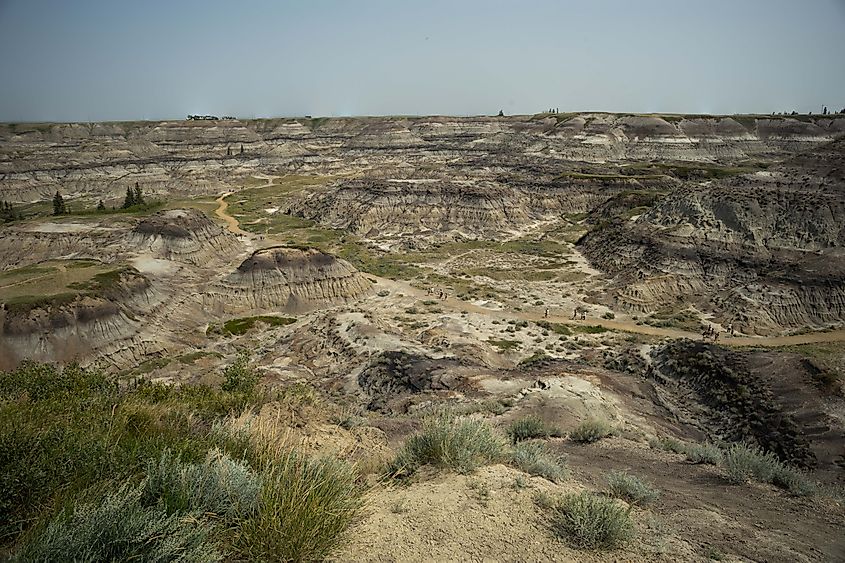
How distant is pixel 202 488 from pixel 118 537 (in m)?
1.27

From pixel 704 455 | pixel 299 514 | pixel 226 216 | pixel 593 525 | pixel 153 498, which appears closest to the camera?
pixel 299 514

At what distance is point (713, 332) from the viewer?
37438mm

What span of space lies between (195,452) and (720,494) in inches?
439

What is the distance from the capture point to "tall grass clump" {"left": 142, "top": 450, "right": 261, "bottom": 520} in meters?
5.52

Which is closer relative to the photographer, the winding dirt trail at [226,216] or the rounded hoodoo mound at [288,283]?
the rounded hoodoo mound at [288,283]

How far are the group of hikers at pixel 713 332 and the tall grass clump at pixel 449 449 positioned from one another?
33.8 metres

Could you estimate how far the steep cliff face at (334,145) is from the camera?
113 metres

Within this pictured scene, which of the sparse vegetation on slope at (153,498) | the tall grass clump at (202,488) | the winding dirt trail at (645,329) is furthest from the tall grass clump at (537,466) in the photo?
the winding dirt trail at (645,329)

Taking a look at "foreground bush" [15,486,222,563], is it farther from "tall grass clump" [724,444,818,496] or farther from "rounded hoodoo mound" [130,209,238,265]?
"rounded hoodoo mound" [130,209,238,265]

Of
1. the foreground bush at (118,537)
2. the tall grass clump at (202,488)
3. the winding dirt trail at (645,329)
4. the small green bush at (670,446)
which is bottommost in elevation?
the winding dirt trail at (645,329)

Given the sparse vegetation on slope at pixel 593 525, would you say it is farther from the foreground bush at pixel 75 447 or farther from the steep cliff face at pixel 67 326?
the steep cliff face at pixel 67 326

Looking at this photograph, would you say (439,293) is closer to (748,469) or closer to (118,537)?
(748,469)

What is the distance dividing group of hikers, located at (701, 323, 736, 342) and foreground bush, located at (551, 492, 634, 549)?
35.3 m

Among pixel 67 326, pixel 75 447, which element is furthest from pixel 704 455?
pixel 67 326
